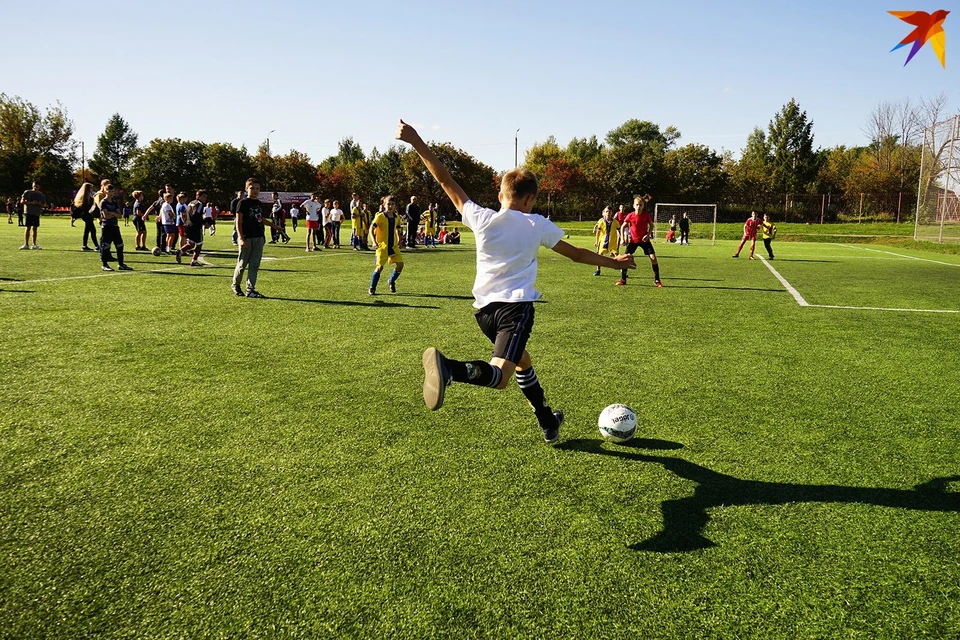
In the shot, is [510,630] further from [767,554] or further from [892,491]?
[892,491]

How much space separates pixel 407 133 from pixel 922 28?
898 cm

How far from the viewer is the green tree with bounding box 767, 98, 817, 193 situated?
71.6 meters

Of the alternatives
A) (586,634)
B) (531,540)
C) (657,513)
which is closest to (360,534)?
(531,540)

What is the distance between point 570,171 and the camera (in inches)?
2842

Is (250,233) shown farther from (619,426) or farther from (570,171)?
(570,171)

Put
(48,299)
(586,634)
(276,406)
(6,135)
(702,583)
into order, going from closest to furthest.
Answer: (586,634) → (702,583) → (276,406) → (48,299) → (6,135)

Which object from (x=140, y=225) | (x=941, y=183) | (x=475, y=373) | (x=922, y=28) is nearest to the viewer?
(x=475, y=373)

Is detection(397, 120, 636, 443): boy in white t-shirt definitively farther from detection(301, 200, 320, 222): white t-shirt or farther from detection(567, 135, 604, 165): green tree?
detection(567, 135, 604, 165): green tree

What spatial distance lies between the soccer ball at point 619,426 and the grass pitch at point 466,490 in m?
0.11

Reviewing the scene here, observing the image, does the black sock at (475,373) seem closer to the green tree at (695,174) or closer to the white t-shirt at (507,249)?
the white t-shirt at (507,249)

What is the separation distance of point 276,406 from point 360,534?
2471 millimetres

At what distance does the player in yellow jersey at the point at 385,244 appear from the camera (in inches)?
502

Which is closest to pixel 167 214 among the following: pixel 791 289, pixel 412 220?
pixel 412 220

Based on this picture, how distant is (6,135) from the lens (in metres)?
79.7
